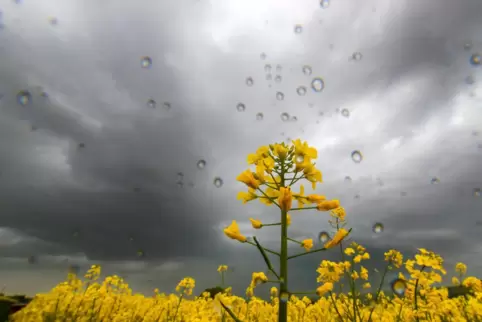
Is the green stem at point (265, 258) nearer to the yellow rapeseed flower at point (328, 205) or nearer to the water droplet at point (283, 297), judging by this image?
the water droplet at point (283, 297)

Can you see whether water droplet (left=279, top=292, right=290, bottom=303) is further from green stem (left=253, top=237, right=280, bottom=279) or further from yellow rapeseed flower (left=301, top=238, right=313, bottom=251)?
yellow rapeseed flower (left=301, top=238, right=313, bottom=251)

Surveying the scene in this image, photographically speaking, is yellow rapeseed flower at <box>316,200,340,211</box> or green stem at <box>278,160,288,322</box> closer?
green stem at <box>278,160,288,322</box>

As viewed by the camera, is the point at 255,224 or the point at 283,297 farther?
the point at 255,224

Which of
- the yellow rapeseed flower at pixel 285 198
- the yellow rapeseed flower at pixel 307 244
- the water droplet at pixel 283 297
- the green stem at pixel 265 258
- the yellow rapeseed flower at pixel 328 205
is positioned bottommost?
the water droplet at pixel 283 297

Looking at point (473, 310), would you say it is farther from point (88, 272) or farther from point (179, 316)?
point (88, 272)

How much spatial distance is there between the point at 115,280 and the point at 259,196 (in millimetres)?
6463

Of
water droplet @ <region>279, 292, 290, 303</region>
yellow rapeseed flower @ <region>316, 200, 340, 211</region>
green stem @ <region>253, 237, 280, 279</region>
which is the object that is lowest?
water droplet @ <region>279, 292, 290, 303</region>

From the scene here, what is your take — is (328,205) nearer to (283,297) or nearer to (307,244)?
(307,244)

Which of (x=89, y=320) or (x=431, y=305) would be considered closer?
A: (x=431, y=305)

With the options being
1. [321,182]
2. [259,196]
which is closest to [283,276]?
[259,196]

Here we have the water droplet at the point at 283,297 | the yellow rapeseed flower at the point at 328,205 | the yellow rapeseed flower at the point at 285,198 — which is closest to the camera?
the water droplet at the point at 283,297

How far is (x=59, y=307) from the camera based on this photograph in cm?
529

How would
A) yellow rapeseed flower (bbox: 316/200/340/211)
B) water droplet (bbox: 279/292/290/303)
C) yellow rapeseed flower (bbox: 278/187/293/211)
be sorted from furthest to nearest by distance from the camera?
yellow rapeseed flower (bbox: 316/200/340/211), yellow rapeseed flower (bbox: 278/187/293/211), water droplet (bbox: 279/292/290/303)

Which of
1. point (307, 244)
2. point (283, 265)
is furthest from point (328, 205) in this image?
point (283, 265)
